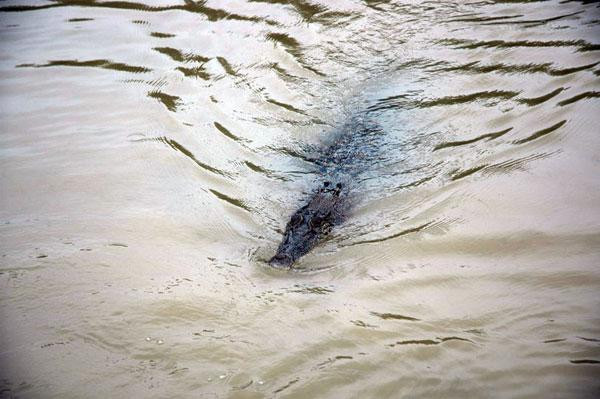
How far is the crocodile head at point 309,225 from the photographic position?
3.66 m

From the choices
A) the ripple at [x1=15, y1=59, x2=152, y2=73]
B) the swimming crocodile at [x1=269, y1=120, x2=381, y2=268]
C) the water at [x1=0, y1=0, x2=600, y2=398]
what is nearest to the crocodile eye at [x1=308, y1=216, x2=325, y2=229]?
the swimming crocodile at [x1=269, y1=120, x2=381, y2=268]

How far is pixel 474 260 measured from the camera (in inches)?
140

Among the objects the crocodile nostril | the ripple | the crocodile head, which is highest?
the ripple

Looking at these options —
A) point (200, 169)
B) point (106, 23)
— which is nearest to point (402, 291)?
point (200, 169)

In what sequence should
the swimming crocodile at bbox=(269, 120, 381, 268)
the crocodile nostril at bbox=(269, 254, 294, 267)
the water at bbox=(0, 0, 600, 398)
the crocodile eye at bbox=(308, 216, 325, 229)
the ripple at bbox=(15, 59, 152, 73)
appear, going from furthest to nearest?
the ripple at bbox=(15, 59, 152, 73)
the crocodile eye at bbox=(308, 216, 325, 229)
the swimming crocodile at bbox=(269, 120, 381, 268)
the crocodile nostril at bbox=(269, 254, 294, 267)
the water at bbox=(0, 0, 600, 398)

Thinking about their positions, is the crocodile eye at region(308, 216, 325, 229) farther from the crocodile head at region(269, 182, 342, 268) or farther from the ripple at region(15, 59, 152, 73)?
the ripple at region(15, 59, 152, 73)

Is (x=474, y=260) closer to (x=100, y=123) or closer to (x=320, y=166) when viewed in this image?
(x=320, y=166)

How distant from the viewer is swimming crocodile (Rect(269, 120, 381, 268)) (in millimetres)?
3744

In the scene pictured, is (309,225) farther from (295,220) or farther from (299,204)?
(299,204)

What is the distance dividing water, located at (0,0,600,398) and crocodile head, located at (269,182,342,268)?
104 mm

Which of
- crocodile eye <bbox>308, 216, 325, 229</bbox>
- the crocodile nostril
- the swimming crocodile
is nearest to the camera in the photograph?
the crocodile nostril

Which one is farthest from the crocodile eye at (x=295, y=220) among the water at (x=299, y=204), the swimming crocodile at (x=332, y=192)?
the water at (x=299, y=204)

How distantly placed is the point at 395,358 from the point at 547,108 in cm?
373

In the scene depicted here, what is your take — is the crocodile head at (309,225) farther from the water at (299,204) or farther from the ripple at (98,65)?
the ripple at (98,65)
